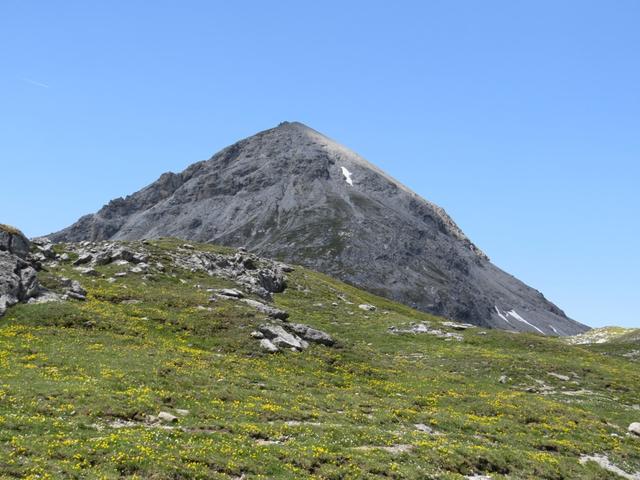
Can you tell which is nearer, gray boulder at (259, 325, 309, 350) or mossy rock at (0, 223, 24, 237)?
gray boulder at (259, 325, 309, 350)

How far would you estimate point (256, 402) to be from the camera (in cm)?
3203

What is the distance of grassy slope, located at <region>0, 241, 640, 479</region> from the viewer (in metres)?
22.5

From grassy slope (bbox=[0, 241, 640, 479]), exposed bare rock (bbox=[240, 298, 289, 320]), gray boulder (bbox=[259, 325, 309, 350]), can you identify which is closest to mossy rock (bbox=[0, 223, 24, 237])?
grassy slope (bbox=[0, 241, 640, 479])

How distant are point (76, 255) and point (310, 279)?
149 feet

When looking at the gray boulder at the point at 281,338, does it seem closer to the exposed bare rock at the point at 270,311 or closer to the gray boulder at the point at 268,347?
the gray boulder at the point at 268,347

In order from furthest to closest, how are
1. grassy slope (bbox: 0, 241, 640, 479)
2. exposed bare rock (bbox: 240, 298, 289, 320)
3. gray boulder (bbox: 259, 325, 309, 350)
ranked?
exposed bare rock (bbox: 240, 298, 289, 320)
gray boulder (bbox: 259, 325, 309, 350)
grassy slope (bbox: 0, 241, 640, 479)

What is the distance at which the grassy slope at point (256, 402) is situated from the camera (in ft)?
73.9

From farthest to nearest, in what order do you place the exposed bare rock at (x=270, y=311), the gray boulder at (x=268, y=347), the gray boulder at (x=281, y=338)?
the exposed bare rock at (x=270, y=311) → the gray boulder at (x=281, y=338) → the gray boulder at (x=268, y=347)

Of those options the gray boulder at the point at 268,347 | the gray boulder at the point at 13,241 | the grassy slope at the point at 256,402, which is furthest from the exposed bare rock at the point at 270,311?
the gray boulder at the point at 13,241

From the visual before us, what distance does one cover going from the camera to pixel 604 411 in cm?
4369

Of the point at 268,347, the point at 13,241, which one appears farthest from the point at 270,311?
the point at 13,241

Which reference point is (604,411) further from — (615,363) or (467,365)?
(615,363)

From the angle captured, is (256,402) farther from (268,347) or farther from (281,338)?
(281,338)

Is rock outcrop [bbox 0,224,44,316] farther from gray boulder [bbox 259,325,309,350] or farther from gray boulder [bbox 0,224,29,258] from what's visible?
gray boulder [bbox 259,325,309,350]
